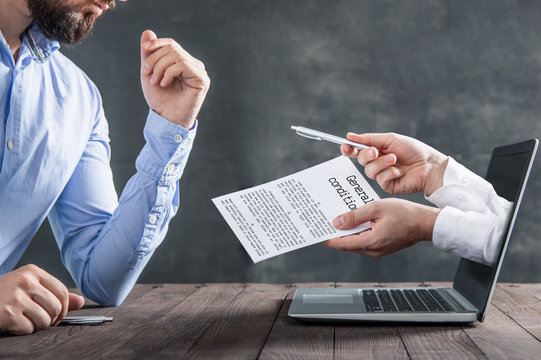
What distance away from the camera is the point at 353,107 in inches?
105

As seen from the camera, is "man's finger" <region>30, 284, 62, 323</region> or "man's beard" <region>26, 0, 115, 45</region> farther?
"man's beard" <region>26, 0, 115, 45</region>

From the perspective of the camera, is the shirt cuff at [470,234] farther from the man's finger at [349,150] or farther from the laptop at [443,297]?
the man's finger at [349,150]

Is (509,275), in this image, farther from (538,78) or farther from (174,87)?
(174,87)

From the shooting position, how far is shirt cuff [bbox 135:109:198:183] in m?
1.18

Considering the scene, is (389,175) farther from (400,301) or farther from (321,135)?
(400,301)

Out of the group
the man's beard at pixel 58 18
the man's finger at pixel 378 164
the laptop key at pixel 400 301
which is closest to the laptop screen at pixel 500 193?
the laptop key at pixel 400 301

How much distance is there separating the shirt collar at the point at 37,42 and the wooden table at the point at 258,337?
0.60 meters

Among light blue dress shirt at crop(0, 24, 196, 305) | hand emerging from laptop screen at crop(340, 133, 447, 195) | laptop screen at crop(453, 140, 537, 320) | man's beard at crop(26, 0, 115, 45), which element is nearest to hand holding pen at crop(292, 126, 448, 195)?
hand emerging from laptop screen at crop(340, 133, 447, 195)

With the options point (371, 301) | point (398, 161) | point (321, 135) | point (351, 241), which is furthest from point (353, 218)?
point (398, 161)

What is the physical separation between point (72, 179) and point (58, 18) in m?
0.39

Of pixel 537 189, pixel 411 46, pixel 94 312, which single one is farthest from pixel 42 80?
pixel 537 189

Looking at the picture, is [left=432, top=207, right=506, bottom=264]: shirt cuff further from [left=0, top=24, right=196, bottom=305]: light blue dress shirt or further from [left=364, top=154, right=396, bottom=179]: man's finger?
[left=0, top=24, right=196, bottom=305]: light blue dress shirt

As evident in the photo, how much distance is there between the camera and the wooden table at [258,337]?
2.57ft

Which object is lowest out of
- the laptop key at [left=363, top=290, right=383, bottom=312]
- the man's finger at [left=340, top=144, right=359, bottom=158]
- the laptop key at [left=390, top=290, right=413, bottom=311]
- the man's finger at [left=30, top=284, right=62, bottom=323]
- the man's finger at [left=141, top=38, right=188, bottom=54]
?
the man's finger at [left=30, top=284, right=62, bottom=323]
